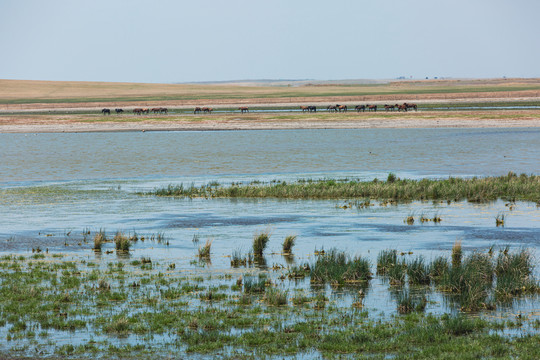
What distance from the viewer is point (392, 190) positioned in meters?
30.0

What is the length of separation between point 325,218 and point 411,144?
30.4 m

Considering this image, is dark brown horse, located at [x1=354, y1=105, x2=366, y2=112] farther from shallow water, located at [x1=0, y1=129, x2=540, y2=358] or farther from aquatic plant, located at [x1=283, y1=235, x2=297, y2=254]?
aquatic plant, located at [x1=283, y1=235, x2=297, y2=254]

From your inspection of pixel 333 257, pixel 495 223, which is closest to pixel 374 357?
pixel 333 257

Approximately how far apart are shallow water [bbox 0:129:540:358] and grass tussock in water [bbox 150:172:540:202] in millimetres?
1190

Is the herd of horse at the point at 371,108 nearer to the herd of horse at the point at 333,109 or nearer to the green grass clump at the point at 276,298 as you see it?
the herd of horse at the point at 333,109

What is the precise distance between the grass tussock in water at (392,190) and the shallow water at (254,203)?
1.19 meters

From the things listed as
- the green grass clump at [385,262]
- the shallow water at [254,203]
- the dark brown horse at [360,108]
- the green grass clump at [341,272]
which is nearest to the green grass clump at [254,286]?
the shallow water at [254,203]

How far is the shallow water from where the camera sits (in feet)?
65.0

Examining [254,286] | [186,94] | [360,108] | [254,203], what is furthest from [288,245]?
[186,94]

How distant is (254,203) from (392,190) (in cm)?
588

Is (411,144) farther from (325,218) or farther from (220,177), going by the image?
(325,218)

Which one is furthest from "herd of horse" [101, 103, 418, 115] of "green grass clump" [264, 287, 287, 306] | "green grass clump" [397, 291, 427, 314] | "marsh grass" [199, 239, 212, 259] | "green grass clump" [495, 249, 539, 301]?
"green grass clump" [264, 287, 287, 306]

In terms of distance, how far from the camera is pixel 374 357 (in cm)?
1066

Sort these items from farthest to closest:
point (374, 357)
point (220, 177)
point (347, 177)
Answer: point (220, 177), point (347, 177), point (374, 357)
